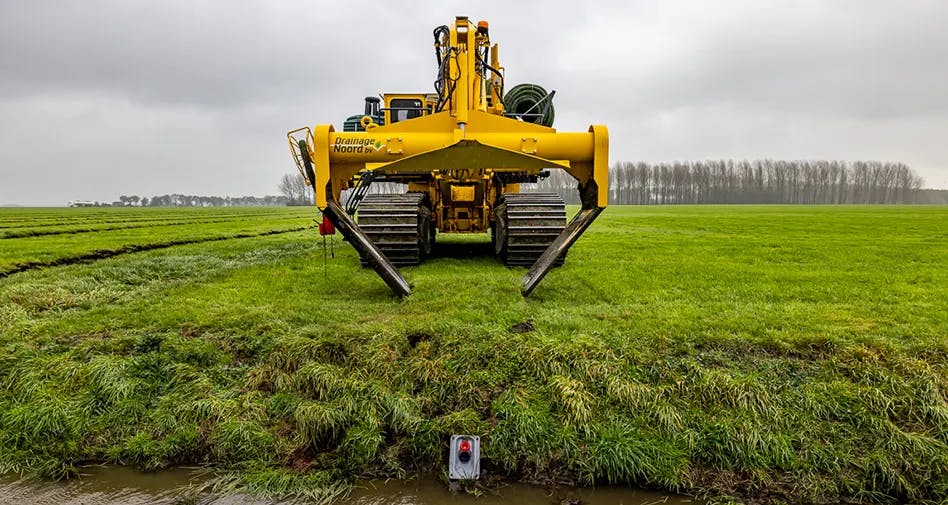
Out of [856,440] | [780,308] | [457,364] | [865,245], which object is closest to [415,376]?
[457,364]

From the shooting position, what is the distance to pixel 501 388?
4277mm

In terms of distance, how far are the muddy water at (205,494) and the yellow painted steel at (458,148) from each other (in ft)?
11.2

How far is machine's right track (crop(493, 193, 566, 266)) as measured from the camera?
860 cm

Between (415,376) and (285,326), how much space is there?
173 cm

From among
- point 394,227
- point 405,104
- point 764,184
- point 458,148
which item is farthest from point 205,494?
point 764,184

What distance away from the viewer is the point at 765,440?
3.66 meters

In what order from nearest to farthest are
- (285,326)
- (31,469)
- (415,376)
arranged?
(31,469)
(415,376)
(285,326)

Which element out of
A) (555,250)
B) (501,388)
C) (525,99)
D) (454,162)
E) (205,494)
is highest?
(525,99)

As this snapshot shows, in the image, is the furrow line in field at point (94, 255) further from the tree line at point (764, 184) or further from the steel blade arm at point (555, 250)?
the tree line at point (764, 184)

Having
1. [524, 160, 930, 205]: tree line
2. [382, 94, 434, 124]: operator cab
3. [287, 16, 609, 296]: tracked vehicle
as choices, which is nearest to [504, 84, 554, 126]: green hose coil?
[287, 16, 609, 296]: tracked vehicle

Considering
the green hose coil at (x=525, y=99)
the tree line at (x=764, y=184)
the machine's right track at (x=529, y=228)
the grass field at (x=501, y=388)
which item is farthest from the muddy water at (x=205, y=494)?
the tree line at (x=764, y=184)

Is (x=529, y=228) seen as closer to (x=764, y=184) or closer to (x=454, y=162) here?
(x=454, y=162)

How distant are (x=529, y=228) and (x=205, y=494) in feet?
20.3

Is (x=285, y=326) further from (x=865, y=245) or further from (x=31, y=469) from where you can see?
(x=865, y=245)
